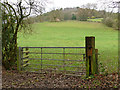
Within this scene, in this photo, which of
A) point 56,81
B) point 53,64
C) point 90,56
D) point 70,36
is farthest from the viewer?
point 70,36

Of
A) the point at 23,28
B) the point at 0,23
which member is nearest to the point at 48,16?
the point at 23,28

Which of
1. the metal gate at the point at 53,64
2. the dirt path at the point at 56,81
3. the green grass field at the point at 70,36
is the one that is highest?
the green grass field at the point at 70,36

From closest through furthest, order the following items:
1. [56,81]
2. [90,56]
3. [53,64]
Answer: [90,56]
[56,81]
[53,64]

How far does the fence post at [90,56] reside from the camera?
5.40 metres

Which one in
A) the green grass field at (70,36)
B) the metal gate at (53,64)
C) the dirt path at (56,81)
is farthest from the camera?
the green grass field at (70,36)

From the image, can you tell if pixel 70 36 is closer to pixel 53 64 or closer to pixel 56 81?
pixel 53 64

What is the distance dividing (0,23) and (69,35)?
9.79 meters

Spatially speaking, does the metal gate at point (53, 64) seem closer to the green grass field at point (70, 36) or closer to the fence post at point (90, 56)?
the fence post at point (90, 56)

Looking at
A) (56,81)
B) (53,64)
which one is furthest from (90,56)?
(53,64)

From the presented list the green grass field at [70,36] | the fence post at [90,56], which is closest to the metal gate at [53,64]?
the fence post at [90,56]

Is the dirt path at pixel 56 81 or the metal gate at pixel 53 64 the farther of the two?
the metal gate at pixel 53 64

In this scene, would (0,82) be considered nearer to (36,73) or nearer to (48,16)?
(36,73)

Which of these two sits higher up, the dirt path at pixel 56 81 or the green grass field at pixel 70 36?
the green grass field at pixel 70 36

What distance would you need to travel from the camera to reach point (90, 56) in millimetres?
5480
